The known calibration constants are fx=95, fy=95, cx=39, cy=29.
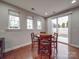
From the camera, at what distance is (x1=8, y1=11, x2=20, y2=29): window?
4.77 m

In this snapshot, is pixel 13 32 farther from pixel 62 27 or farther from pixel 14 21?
pixel 62 27

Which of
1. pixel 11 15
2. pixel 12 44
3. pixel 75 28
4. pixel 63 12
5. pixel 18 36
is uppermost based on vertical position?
pixel 63 12

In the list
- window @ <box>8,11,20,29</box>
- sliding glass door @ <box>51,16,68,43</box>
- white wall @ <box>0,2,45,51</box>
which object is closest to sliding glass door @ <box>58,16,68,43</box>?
sliding glass door @ <box>51,16,68,43</box>

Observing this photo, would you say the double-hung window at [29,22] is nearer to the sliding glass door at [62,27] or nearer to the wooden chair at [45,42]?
the sliding glass door at [62,27]

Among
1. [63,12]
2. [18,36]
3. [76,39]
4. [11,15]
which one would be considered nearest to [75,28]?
[76,39]

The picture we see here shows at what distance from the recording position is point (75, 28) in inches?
219

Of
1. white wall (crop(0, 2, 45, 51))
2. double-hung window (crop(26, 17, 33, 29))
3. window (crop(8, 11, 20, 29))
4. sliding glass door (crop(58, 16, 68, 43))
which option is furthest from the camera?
sliding glass door (crop(58, 16, 68, 43))

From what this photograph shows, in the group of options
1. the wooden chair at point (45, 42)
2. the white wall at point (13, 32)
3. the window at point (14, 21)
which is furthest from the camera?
the window at point (14, 21)

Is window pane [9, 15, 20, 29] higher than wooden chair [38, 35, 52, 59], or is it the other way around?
window pane [9, 15, 20, 29]

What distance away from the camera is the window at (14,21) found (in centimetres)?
477

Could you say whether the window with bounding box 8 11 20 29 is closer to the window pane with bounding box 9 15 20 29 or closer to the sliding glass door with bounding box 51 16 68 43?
the window pane with bounding box 9 15 20 29

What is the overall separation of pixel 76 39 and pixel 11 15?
12.5 ft

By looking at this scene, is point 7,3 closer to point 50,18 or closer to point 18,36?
point 18,36

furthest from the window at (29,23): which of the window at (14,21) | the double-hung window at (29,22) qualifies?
the window at (14,21)
